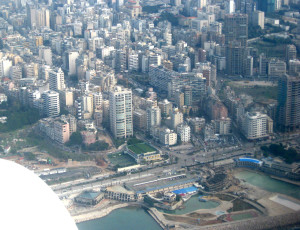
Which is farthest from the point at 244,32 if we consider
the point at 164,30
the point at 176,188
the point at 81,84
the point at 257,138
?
the point at 176,188

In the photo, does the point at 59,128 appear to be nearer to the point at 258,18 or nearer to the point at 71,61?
the point at 71,61

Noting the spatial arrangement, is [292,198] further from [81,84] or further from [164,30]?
[164,30]

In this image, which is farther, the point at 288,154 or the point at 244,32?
the point at 244,32

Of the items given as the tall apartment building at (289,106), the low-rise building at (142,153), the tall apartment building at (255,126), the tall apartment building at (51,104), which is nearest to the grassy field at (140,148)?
the low-rise building at (142,153)

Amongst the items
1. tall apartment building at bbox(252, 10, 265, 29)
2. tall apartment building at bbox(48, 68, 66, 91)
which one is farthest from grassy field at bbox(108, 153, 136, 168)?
tall apartment building at bbox(252, 10, 265, 29)

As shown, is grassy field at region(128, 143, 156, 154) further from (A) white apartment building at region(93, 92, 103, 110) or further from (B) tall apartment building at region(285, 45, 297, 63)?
(B) tall apartment building at region(285, 45, 297, 63)

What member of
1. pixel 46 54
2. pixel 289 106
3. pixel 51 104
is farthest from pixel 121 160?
pixel 46 54

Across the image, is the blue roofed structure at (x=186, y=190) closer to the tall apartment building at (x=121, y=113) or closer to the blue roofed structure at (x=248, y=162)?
the blue roofed structure at (x=248, y=162)
